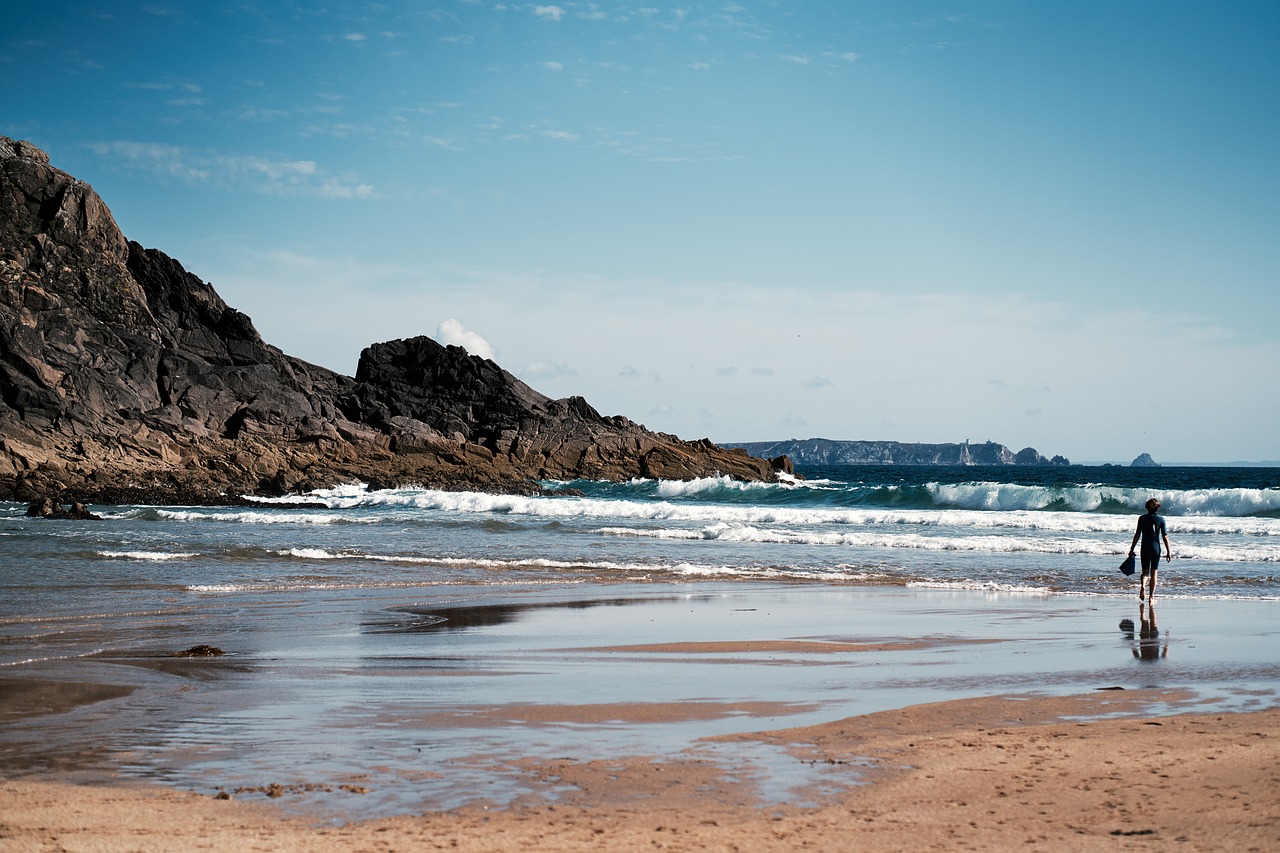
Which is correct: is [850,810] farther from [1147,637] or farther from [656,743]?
[1147,637]

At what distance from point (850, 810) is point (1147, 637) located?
7.83 m

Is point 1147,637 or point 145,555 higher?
point 1147,637

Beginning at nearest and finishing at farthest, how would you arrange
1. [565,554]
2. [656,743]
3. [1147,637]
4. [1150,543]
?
[656,743] < [1147,637] < [1150,543] < [565,554]

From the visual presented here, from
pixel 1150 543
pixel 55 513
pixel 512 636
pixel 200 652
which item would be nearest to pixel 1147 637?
pixel 1150 543

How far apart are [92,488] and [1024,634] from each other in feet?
147

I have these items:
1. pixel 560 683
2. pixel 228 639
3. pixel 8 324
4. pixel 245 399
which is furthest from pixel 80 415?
pixel 560 683

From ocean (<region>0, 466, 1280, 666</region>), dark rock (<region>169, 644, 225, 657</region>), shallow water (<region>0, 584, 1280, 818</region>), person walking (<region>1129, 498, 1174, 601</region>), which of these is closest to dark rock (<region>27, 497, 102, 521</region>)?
ocean (<region>0, 466, 1280, 666</region>)

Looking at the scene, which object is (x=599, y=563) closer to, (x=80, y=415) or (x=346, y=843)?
(x=346, y=843)

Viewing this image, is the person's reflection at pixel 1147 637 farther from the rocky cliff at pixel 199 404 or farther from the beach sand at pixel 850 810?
the rocky cliff at pixel 199 404

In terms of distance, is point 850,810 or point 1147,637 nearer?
point 850,810

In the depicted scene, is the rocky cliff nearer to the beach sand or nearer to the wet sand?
the wet sand

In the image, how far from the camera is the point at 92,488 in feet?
149

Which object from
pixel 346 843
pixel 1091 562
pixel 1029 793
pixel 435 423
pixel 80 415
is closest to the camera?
pixel 346 843

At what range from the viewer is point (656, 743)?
610 cm
